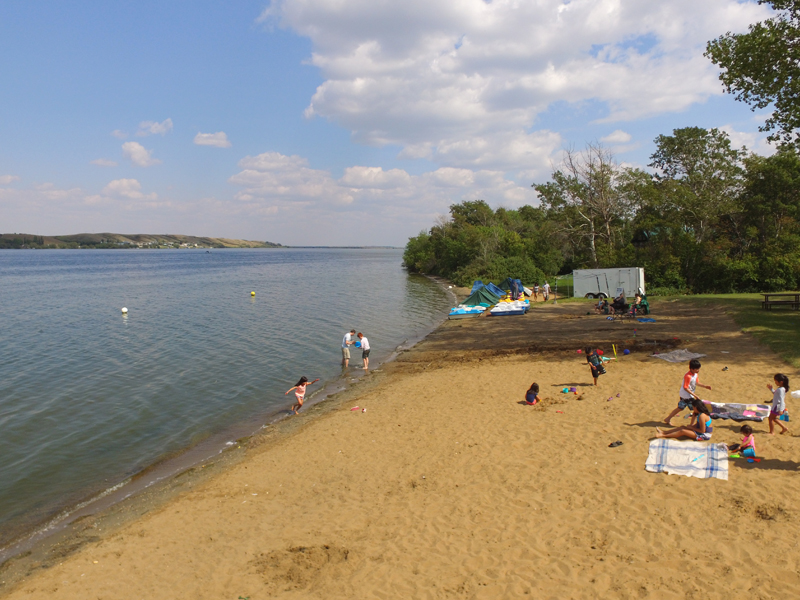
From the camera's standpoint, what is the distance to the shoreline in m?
9.10

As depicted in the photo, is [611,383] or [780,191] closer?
[611,383]

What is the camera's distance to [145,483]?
11312 millimetres

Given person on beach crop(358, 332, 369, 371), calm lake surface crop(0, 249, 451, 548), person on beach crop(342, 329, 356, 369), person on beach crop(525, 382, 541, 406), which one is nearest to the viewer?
calm lake surface crop(0, 249, 451, 548)

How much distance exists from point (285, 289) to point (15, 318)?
25.9 meters

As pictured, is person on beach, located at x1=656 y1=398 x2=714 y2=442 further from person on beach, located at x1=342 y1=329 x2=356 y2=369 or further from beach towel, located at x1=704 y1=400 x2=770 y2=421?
person on beach, located at x1=342 y1=329 x2=356 y2=369

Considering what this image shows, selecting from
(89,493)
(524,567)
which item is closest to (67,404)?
(89,493)

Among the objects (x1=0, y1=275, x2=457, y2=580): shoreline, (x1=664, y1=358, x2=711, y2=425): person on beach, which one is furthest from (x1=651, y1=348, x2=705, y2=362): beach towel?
(x1=0, y1=275, x2=457, y2=580): shoreline

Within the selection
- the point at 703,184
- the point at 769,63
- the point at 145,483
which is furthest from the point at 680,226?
the point at 145,483

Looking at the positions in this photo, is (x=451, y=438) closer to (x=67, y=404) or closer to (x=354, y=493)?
(x=354, y=493)

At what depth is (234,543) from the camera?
821cm

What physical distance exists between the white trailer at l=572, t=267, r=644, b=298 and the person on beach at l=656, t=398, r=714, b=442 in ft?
76.5

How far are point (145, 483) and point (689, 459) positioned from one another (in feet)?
36.5

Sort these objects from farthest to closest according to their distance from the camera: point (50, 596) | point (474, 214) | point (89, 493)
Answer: point (474, 214), point (89, 493), point (50, 596)

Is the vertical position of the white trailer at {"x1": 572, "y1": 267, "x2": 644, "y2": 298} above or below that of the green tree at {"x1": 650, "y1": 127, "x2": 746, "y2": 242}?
below
